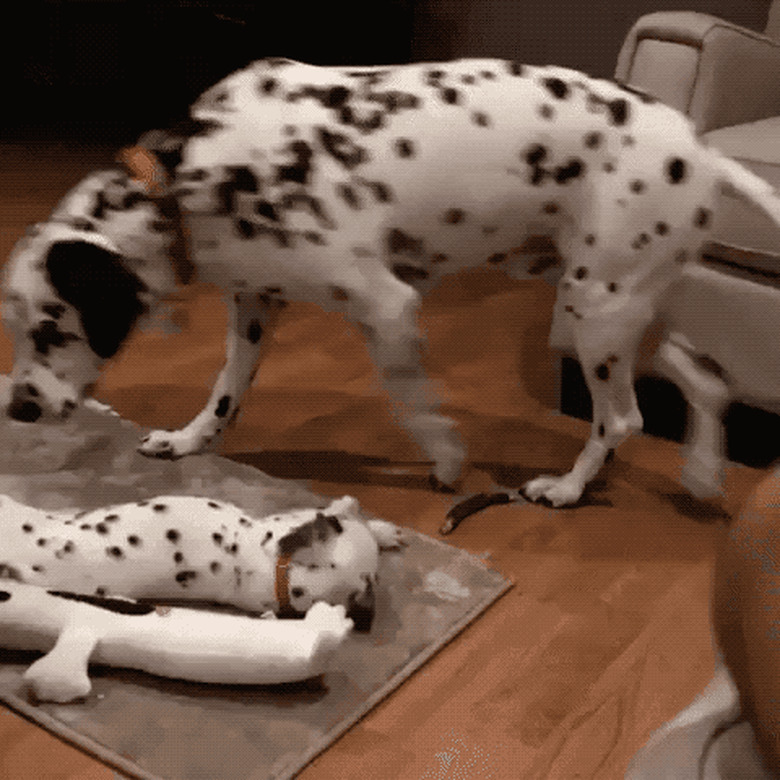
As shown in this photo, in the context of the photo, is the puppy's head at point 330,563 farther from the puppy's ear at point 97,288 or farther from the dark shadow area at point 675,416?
the dark shadow area at point 675,416

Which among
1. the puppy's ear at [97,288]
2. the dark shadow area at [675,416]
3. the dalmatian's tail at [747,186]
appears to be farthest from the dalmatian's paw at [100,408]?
the dalmatian's tail at [747,186]

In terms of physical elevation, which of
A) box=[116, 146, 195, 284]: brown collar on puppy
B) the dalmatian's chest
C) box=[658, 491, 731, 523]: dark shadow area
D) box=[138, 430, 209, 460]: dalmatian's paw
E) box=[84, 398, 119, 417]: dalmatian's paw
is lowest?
box=[84, 398, 119, 417]: dalmatian's paw

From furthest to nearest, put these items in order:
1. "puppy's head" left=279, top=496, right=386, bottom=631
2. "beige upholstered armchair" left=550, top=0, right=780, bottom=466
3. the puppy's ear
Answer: "beige upholstered armchair" left=550, top=0, right=780, bottom=466
the puppy's ear
"puppy's head" left=279, top=496, right=386, bottom=631

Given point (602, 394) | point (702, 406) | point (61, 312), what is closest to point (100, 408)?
point (61, 312)

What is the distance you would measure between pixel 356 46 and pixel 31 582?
3358 mm

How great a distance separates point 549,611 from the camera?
5.88ft

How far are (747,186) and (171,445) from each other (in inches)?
52.8

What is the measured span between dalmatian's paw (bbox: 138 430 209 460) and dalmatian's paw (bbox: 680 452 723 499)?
1.11 meters

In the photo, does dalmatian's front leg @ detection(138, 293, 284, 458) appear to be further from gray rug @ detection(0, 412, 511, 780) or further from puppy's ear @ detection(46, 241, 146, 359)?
puppy's ear @ detection(46, 241, 146, 359)

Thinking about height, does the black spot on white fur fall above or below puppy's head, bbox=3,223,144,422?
below

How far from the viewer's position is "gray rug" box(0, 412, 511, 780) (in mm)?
1402

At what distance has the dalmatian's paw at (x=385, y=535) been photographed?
188cm

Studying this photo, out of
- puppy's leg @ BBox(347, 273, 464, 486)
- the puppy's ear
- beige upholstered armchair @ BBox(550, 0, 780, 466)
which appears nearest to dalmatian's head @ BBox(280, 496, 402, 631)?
puppy's leg @ BBox(347, 273, 464, 486)

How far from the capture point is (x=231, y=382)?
227cm
